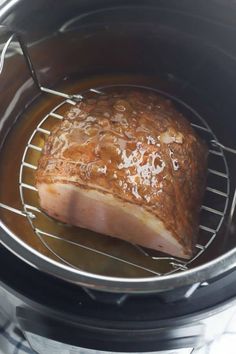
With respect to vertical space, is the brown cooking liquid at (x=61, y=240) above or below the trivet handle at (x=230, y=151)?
below

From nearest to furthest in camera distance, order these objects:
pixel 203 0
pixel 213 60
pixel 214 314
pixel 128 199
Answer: pixel 214 314, pixel 128 199, pixel 203 0, pixel 213 60

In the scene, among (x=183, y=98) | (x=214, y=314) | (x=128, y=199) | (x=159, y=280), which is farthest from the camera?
(x=183, y=98)

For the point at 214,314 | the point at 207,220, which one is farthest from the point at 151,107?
the point at 214,314

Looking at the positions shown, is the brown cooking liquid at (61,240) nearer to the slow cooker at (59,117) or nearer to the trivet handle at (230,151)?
the slow cooker at (59,117)

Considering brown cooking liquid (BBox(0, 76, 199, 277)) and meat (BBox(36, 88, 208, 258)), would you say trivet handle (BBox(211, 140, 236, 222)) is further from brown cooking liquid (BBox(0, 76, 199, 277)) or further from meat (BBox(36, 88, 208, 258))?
brown cooking liquid (BBox(0, 76, 199, 277))

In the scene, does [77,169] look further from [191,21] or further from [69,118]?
[191,21]

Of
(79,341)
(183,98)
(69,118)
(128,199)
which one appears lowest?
(79,341)

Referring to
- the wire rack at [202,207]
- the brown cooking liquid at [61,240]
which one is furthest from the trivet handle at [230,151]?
the brown cooking liquid at [61,240]
